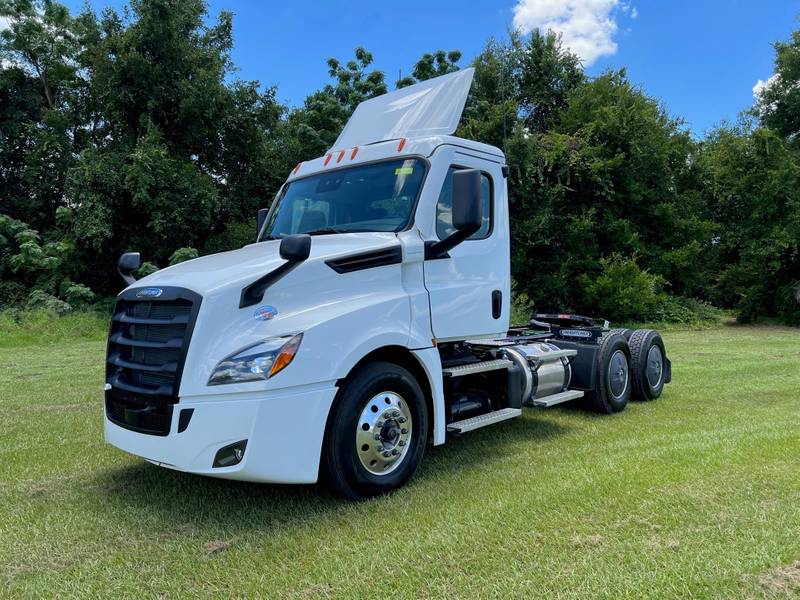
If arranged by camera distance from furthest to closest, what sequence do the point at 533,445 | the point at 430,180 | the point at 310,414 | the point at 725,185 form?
the point at 725,185 < the point at 533,445 < the point at 430,180 < the point at 310,414

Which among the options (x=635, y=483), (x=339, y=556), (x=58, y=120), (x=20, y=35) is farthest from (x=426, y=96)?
(x=20, y=35)

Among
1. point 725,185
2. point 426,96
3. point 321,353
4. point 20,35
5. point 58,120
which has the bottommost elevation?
point 321,353

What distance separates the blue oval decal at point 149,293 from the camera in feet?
12.3

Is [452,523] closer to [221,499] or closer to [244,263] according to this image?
[221,499]

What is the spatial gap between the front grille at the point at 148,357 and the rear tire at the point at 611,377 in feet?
15.8

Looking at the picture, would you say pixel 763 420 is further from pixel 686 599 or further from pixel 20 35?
pixel 20 35

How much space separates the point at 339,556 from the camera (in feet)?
10.3

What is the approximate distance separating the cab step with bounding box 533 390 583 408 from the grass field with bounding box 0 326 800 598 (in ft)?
1.05

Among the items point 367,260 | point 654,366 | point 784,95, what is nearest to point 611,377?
point 654,366

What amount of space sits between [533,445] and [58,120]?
23746mm

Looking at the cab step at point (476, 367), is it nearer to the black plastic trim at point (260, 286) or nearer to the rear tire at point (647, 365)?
the black plastic trim at point (260, 286)

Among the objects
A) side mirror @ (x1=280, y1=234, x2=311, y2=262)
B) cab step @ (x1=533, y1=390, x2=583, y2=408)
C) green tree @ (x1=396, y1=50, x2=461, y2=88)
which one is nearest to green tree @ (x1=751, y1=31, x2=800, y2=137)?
green tree @ (x1=396, y1=50, x2=461, y2=88)

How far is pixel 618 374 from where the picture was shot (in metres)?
7.11

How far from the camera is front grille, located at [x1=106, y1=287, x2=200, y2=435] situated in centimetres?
355
